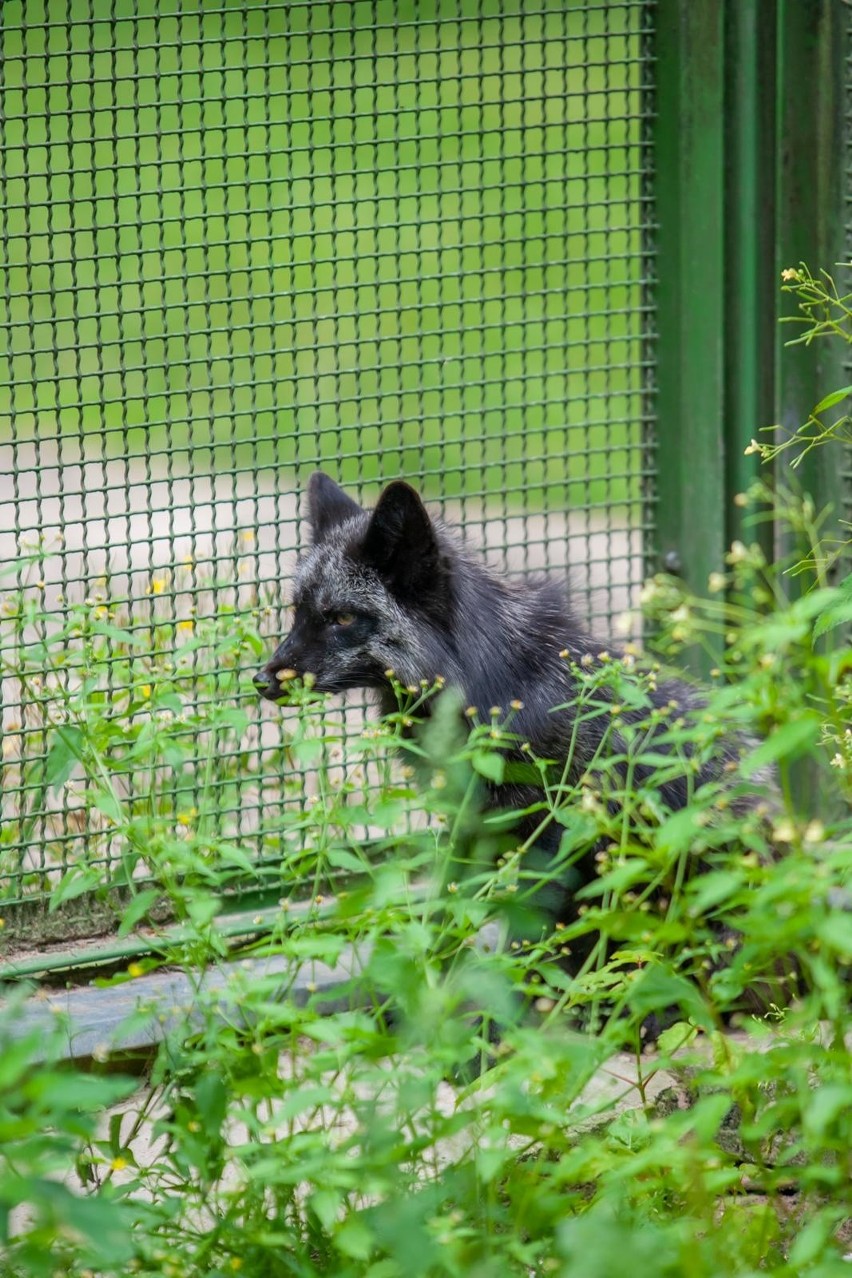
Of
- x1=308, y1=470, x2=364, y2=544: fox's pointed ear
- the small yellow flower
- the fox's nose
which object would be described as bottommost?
the small yellow flower

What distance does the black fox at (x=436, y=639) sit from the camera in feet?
14.3

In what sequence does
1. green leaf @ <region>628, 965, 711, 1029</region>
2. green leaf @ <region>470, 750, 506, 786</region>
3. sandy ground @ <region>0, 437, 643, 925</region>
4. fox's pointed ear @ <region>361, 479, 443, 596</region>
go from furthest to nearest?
sandy ground @ <region>0, 437, 643, 925</region> → fox's pointed ear @ <region>361, 479, 443, 596</region> → green leaf @ <region>470, 750, 506, 786</region> → green leaf @ <region>628, 965, 711, 1029</region>

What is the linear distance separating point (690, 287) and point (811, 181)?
1.47 ft

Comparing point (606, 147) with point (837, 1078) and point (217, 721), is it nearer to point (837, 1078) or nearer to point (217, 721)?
point (217, 721)

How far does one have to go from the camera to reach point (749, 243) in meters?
4.96

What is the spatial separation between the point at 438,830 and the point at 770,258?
2.60m

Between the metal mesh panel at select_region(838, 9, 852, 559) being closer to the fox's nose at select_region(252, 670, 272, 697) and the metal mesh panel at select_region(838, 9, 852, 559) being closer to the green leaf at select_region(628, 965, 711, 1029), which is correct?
the fox's nose at select_region(252, 670, 272, 697)

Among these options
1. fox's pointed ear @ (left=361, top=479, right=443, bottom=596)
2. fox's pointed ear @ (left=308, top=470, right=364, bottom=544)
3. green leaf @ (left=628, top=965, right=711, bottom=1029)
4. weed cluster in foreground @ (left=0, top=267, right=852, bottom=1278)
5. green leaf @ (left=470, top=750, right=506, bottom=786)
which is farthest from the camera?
fox's pointed ear @ (left=308, top=470, right=364, bottom=544)

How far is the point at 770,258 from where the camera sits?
497 centimetres

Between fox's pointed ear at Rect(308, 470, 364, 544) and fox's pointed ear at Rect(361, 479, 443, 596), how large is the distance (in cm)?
28

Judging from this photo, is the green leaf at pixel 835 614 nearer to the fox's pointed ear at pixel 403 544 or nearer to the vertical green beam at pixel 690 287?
the fox's pointed ear at pixel 403 544

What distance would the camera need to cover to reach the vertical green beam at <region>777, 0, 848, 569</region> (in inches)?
190

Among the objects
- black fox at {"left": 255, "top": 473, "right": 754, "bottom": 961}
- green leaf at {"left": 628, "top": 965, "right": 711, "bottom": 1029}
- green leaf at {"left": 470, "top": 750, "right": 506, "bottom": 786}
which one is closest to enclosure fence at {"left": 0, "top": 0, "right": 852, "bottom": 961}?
black fox at {"left": 255, "top": 473, "right": 754, "bottom": 961}

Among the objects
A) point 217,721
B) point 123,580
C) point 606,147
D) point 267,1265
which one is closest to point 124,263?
point 123,580
